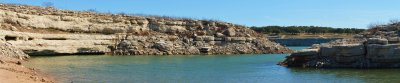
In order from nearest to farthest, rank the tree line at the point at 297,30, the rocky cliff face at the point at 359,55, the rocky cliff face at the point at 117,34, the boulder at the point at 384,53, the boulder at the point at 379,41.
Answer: the boulder at the point at 384,53
the rocky cliff face at the point at 359,55
the boulder at the point at 379,41
the rocky cliff face at the point at 117,34
the tree line at the point at 297,30

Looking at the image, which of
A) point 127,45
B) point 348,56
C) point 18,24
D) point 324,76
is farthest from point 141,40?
point 324,76

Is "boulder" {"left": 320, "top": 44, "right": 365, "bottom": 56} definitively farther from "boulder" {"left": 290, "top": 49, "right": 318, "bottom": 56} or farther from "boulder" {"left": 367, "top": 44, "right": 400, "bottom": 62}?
"boulder" {"left": 290, "top": 49, "right": 318, "bottom": 56}

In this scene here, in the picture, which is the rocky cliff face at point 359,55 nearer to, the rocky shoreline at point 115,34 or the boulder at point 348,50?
the boulder at point 348,50

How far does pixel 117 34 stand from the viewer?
6278 cm

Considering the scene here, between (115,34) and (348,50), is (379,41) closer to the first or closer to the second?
(348,50)

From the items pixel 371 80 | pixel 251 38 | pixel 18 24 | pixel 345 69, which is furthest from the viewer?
pixel 251 38

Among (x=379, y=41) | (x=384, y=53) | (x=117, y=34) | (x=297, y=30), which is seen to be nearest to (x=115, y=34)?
(x=117, y=34)

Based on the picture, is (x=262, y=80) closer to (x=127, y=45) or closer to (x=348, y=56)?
(x=348, y=56)

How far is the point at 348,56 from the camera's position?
1316 inches

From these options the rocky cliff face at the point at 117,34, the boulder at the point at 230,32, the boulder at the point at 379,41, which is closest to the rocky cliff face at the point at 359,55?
the boulder at the point at 379,41

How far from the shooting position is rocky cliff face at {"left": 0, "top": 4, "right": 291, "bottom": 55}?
→ 5444cm

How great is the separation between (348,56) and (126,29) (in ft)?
113

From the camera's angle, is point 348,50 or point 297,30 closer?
point 348,50

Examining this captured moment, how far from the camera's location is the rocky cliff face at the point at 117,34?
54438 millimetres
